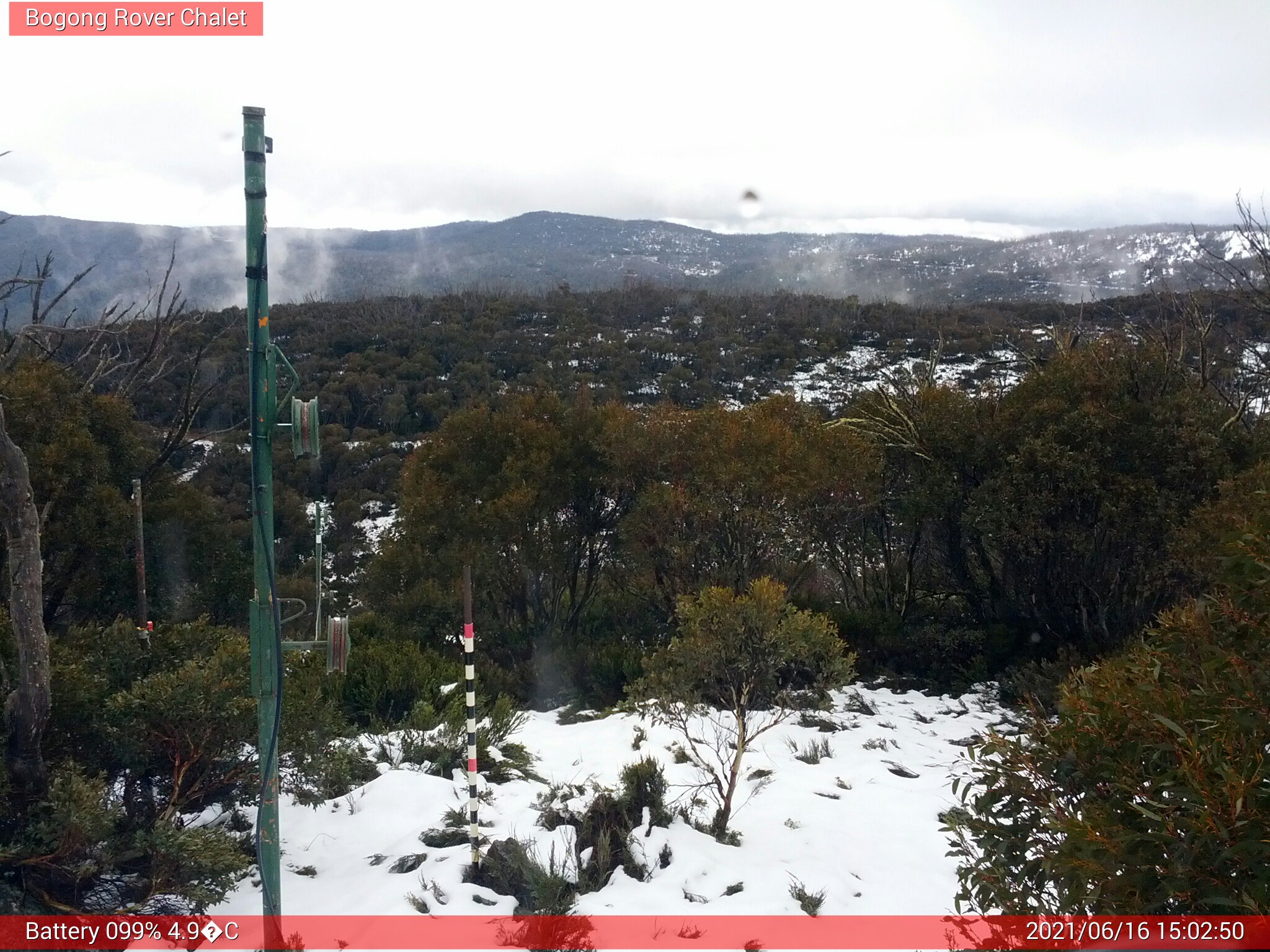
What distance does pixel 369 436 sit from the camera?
25.5m

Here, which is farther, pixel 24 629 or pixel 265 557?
pixel 24 629

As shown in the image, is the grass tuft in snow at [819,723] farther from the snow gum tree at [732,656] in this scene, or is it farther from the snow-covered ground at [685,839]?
the snow gum tree at [732,656]

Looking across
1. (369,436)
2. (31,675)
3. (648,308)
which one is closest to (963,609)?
(31,675)

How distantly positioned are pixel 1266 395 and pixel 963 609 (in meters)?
5.90

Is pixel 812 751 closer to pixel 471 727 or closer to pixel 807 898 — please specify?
pixel 807 898

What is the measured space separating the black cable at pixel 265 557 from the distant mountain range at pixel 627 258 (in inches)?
1224

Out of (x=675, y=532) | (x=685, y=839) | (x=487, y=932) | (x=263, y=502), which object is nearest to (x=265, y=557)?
(x=263, y=502)

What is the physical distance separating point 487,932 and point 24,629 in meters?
2.64

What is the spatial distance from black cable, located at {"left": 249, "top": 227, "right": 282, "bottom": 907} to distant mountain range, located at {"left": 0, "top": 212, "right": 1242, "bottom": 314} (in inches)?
1224

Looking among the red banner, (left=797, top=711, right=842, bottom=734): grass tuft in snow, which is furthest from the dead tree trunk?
(left=797, top=711, right=842, bottom=734): grass tuft in snow

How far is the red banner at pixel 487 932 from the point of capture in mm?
3771

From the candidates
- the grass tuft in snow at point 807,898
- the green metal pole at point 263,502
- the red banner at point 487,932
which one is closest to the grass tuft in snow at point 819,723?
the grass tuft in snow at point 807,898

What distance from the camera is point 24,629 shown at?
3908mm

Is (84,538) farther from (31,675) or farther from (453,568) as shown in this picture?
(31,675)
